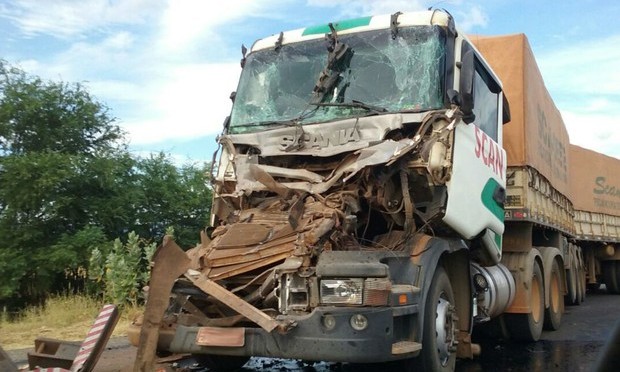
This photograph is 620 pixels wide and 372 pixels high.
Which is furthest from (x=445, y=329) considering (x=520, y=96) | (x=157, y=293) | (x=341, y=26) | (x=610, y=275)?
(x=610, y=275)

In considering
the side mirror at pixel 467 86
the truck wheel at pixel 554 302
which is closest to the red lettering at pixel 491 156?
the side mirror at pixel 467 86

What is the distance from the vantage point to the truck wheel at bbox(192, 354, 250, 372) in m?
6.03

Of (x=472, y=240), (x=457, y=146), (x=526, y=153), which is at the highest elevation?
(x=526, y=153)

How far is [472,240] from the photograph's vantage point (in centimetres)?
638

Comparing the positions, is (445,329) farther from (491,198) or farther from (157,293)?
(157,293)

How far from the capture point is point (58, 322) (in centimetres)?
980

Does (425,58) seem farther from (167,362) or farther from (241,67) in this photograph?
(167,362)

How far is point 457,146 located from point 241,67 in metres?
2.59

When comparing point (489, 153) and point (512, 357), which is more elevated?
point (489, 153)

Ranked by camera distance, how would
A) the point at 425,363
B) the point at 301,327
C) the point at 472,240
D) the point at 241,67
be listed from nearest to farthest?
the point at 301,327, the point at 425,363, the point at 472,240, the point at 241,67

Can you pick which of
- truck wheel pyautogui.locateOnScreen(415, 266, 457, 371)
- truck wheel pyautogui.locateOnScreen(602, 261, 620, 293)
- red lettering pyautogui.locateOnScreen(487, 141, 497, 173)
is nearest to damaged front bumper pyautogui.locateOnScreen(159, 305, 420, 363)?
truck wheel pyautogui.locateOnScreen(415, 266, 457, 371)

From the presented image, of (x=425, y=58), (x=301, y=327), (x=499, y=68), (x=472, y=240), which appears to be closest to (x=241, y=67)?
(x=425, y=58)

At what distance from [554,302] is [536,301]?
1046 mm

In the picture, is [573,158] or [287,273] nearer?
[287,273]
